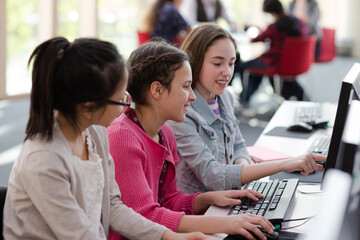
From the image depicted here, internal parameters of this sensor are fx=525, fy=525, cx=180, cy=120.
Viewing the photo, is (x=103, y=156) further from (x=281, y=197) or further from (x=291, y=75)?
(x=291, y=75)

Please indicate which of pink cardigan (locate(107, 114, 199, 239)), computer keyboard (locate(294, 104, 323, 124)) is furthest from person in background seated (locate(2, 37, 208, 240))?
computer keyboard (locate(294, 104, 323, 124))

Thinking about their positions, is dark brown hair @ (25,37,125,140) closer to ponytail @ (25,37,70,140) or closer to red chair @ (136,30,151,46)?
ponytail @ (25,37,70,140)

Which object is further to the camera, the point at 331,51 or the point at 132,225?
the point at 331,51

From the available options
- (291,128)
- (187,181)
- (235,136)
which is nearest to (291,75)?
(291,128)

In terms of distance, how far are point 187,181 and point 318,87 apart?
5.94 metres

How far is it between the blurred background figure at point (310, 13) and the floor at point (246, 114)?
0.69 m

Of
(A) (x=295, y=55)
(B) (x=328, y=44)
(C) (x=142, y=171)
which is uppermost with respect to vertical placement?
(C) (x=142, y=171)

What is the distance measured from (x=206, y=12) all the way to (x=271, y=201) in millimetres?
5460

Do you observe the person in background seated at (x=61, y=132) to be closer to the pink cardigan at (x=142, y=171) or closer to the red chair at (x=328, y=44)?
the pink cardigan at (x=142, y=171)

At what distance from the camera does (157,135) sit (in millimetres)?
1755

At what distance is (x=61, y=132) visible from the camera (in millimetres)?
1255

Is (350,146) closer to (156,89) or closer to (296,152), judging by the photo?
(156,89)

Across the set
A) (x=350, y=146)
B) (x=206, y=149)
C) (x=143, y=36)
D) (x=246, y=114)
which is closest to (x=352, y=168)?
(x=350, y=146)

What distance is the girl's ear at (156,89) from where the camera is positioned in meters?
1.65
